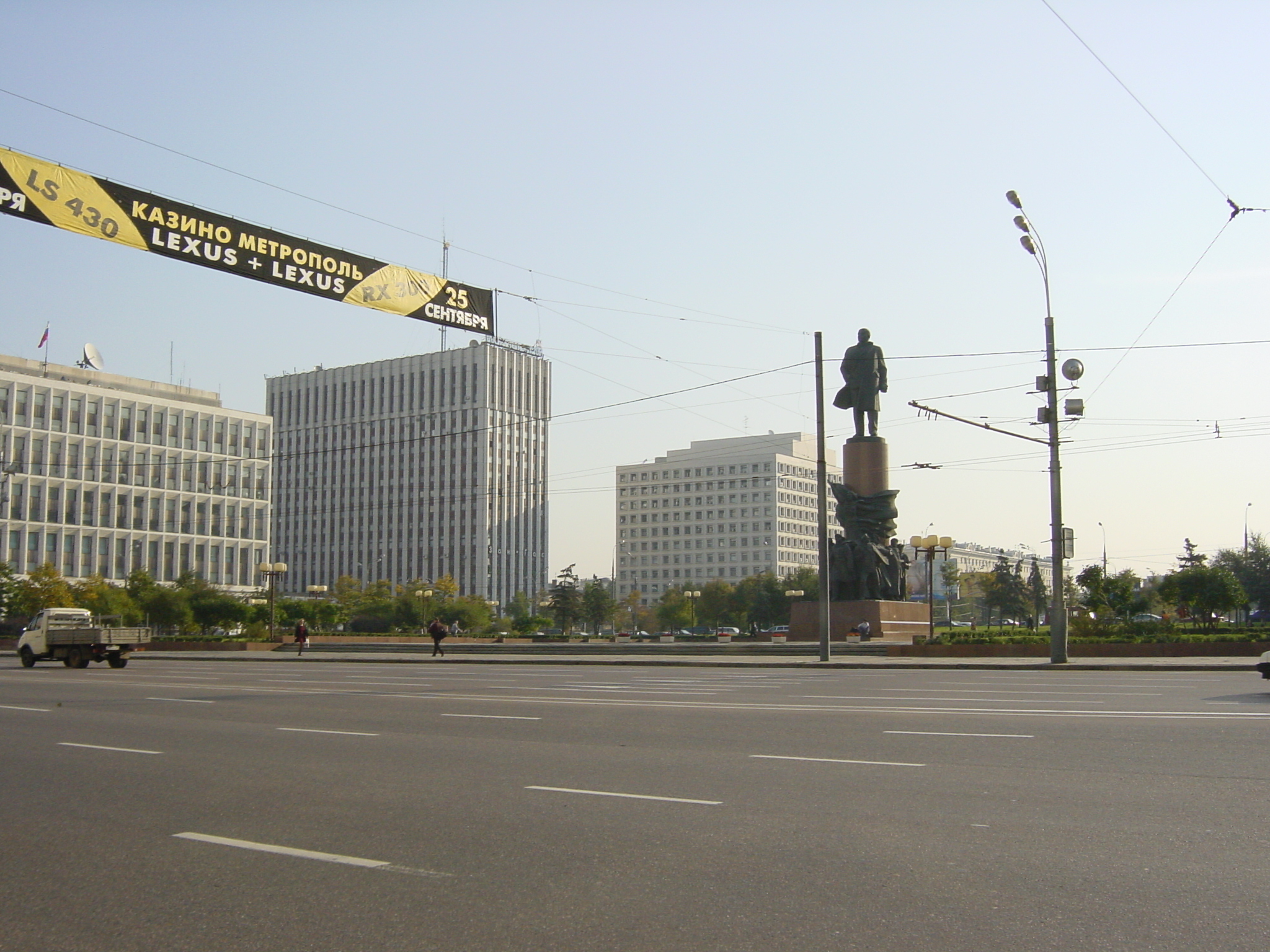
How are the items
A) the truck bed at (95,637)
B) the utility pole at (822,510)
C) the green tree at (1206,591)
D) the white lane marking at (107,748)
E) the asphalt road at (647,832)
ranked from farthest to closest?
the green tree at (1206,591) < the truck bed at (95,637) < the utility pole at (822,510) < the white lane marking at (107,748) < the asphalt road at (647,832)

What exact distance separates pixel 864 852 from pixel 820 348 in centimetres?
2790

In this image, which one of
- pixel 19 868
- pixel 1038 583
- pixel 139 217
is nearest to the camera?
pixel 19 868

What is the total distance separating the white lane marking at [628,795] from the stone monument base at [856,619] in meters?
33.1

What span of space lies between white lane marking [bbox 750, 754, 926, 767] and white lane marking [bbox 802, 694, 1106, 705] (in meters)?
6.65

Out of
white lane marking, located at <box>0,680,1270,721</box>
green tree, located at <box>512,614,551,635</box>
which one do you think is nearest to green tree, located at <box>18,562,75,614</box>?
green tree, located at <box>512,614,551,635</box>

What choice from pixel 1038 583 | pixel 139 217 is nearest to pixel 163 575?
pixel 1038 583

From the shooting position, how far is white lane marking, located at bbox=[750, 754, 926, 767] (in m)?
9.91

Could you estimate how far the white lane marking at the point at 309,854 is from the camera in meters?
6.29

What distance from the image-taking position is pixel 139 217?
59.6 ft

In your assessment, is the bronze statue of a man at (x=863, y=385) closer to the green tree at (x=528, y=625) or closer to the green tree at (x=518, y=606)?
the green tree at (x=528, y=625)

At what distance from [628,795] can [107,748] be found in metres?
6.45

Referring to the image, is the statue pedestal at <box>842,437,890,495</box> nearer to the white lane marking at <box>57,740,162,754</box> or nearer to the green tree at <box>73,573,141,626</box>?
the white lane marking at <box>57,740,162,754</box>

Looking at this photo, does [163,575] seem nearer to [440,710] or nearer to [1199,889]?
[440,710]

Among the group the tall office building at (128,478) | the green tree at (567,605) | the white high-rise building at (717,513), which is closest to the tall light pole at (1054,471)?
the green tree at (567,605)
